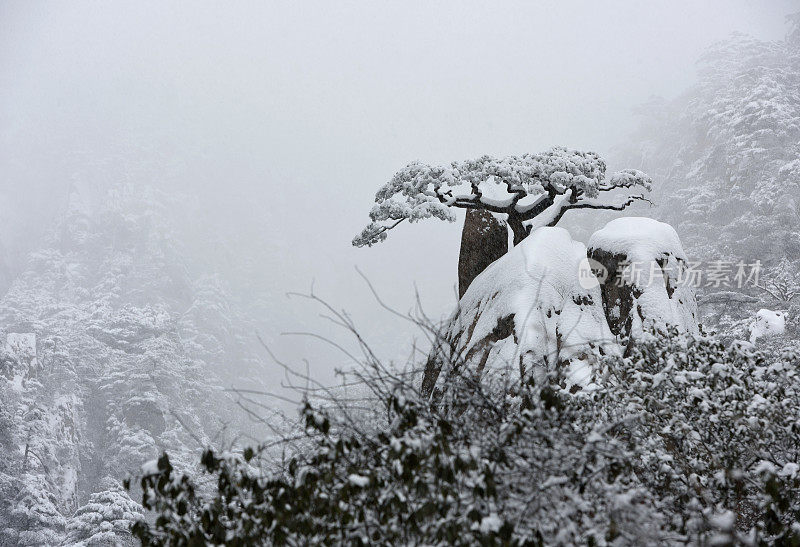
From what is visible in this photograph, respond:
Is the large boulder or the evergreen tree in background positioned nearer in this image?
the large boulder

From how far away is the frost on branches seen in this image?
11695 millimetres

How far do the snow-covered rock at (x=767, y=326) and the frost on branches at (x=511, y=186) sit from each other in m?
5.37

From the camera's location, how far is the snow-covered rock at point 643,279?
8828 millimetres

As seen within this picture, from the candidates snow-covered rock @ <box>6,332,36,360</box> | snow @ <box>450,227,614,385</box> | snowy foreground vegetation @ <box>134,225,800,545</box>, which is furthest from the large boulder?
snow-covered rock @ <box>6,332,36,360</box>

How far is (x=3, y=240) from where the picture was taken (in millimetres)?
83000

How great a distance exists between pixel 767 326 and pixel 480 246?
7937mm

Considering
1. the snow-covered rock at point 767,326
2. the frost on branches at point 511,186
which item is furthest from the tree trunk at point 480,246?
the snow-covered rock at point 767,326

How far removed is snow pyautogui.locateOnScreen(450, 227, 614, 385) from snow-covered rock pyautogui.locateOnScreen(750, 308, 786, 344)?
7512 millimetres

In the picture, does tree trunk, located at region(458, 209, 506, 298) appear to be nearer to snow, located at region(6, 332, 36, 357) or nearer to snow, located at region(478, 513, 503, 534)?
snow, located at region(478, 513, 503, 534)

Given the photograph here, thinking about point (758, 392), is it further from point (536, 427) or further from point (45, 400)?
point (45, 400)

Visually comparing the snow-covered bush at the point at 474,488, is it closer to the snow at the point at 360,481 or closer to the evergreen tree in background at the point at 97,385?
the snow at the point at 360,481

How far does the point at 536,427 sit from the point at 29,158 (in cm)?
11854

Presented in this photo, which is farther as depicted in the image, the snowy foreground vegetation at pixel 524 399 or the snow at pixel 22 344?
the snow at pixel 22 344

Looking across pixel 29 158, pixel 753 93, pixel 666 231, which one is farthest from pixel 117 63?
pixel 666 231
